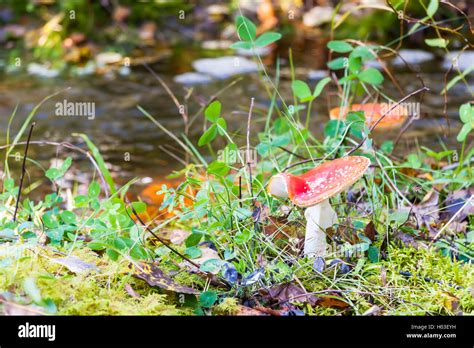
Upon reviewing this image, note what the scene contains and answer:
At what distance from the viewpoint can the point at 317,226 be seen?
5.92 feet

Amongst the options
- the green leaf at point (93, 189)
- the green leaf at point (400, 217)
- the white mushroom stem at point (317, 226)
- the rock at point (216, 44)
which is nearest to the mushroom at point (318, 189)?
the white mushroom stem at point (317, 226)

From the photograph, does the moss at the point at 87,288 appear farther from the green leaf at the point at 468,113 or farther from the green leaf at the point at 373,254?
the green leaf at the point at 468,113

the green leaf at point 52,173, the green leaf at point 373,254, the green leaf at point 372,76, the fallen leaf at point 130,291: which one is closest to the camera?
the fallen leaf at point 130,291

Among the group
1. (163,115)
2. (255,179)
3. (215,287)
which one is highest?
(255,179)

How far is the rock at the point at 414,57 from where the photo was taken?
18.4 ft

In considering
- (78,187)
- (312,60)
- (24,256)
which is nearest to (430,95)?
(312,60)

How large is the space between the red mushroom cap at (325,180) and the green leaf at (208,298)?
32 centimetres

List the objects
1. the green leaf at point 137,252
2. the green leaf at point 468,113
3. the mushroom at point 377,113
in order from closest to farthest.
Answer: the green leaf at point 137,252 → the green leaf at point 468,113 → the mushroom at point 377,113

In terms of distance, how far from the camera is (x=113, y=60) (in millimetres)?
5852

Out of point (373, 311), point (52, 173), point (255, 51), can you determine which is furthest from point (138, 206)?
point (255, 51)

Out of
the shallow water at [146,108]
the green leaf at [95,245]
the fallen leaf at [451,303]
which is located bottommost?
the shallow water at [146,108]

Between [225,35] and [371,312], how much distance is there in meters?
5.69

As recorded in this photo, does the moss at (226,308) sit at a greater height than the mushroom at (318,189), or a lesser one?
lesser
